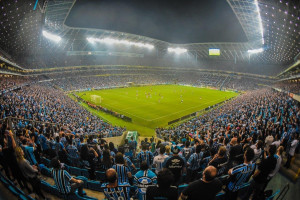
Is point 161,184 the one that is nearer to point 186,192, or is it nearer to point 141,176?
point 186,192

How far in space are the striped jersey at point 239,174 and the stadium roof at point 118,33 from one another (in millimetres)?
23585

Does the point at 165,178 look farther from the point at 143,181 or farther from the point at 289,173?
the point at 289,173

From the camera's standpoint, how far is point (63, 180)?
13.6ft

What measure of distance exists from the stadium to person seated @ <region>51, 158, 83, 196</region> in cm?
2

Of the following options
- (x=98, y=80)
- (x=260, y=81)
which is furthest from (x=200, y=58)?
(x=98, y=80)

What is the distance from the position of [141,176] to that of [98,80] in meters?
72.7

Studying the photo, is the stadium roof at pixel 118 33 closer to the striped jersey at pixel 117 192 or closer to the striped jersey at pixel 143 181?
the striped jersey at pixel 143 181

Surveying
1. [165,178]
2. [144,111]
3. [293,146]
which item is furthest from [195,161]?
[144,111]

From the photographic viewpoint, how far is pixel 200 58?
10719cm

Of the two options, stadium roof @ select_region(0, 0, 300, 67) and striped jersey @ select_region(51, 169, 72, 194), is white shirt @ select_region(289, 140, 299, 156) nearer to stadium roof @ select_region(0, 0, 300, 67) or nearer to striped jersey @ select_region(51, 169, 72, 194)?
striped jersey @ select_region(51, 169, 72, 194)

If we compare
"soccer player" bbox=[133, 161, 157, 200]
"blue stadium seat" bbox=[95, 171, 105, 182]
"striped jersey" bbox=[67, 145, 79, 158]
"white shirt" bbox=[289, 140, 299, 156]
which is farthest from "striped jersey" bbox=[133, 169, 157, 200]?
"white shirt" bbox=[289, 140, 299, 156]

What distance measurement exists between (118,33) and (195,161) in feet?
236

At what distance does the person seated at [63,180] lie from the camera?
4.05 metres

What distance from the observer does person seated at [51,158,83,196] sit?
4.05 metres
